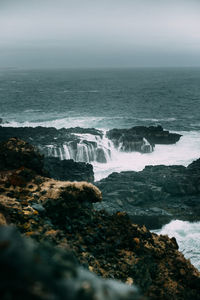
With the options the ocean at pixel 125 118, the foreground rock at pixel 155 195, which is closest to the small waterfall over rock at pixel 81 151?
the ocean at pixel 125 118

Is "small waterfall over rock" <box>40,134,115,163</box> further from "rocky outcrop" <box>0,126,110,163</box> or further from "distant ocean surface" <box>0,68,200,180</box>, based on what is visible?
"distant ocean surface" <box>0,68,200,180</box>

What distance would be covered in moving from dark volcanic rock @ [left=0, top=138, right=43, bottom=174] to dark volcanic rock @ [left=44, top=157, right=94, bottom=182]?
18.9m

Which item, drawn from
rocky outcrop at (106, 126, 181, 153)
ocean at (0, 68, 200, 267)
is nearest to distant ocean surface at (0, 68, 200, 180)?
ocean at (0, 68, 200, 267)

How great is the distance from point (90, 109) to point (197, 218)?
233 feet

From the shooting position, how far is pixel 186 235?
21516 mm

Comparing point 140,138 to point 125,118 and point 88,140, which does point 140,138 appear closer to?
point 88,140

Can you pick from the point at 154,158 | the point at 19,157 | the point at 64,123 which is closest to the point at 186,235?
the point at 19,157

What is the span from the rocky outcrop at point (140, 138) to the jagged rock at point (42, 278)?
151 feet

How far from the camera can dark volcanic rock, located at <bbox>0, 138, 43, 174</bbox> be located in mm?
12070

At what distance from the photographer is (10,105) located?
9850 centimetres

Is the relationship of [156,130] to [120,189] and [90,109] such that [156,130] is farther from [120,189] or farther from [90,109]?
[90,109]

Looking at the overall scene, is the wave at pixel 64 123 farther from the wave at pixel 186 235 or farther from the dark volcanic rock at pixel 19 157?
the dark volcanic rock at pixel 19 157

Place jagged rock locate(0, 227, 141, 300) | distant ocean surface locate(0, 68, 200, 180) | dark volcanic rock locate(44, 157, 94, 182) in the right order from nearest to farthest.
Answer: jagged rock locate(0, 227, 141, 300)
dark volcanic rock locate(44, 157, 94, 182)
distant ocean surface locate(0, 68, 200, 180)

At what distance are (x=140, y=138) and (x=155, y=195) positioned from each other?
22054 millimetres
